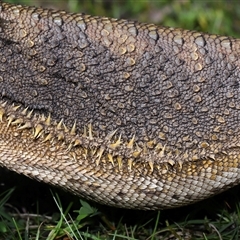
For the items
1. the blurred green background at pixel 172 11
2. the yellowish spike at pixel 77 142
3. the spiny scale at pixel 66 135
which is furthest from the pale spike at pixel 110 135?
the blurred green background at pixel 172 11

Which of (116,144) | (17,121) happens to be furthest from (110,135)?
(17,121)

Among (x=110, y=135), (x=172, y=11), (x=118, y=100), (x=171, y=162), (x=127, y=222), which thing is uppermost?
(x=172, y=11)

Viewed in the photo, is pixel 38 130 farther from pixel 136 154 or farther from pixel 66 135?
pixel 136 154

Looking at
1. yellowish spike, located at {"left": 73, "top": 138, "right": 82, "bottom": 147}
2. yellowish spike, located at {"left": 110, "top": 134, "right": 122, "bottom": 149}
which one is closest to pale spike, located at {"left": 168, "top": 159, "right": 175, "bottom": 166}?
yellowish spike, located at {"left": 110, "top": 134, "right": 122, "bottom": 149}

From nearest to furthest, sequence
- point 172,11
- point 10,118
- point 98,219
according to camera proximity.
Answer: point 10,118 < point 98,219 < point 172,11

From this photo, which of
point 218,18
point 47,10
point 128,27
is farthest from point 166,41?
point 218,18

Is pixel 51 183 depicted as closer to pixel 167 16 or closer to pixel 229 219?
pixel 229 219

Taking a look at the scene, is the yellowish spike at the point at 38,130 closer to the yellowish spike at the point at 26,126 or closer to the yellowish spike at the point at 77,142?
the yellowish spike at the point at 26,126
